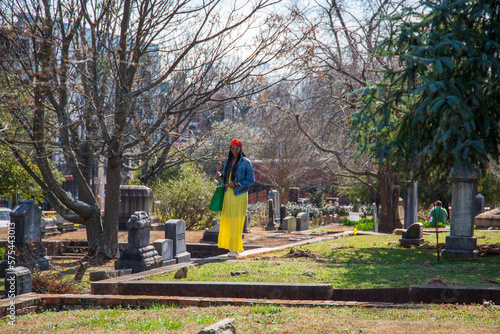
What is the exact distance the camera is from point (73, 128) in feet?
33.9

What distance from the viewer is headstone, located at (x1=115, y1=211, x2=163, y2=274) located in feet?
29.0

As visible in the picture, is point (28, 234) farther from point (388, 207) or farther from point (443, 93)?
point (388, 207)

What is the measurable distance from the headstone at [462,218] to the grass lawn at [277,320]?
577 cm

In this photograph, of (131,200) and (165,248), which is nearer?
(165,248)

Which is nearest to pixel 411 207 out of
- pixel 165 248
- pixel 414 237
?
pixel 414 237

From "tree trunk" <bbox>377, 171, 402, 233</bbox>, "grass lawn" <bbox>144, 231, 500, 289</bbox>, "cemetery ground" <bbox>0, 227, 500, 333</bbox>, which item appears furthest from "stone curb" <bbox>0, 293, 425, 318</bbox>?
"tree trunk" <bbox>377, 171, 402, 233</bbox>

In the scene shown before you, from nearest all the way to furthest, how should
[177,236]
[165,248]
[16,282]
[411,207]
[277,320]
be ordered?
1. [277,320]
2. [16,282]
3. [165,248]
4. [177,236]
5. [411,207]

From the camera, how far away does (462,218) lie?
10.5 m

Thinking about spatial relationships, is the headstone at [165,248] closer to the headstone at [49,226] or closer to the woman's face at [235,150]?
the woman's face at [235,150]

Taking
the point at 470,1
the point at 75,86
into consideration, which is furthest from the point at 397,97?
the point at 75,86

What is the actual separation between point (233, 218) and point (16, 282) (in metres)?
4.29

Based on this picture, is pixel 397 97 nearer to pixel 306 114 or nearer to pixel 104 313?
pixel 306 114

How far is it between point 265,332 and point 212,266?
4.43 metres

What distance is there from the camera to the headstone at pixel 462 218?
33.5 feet
